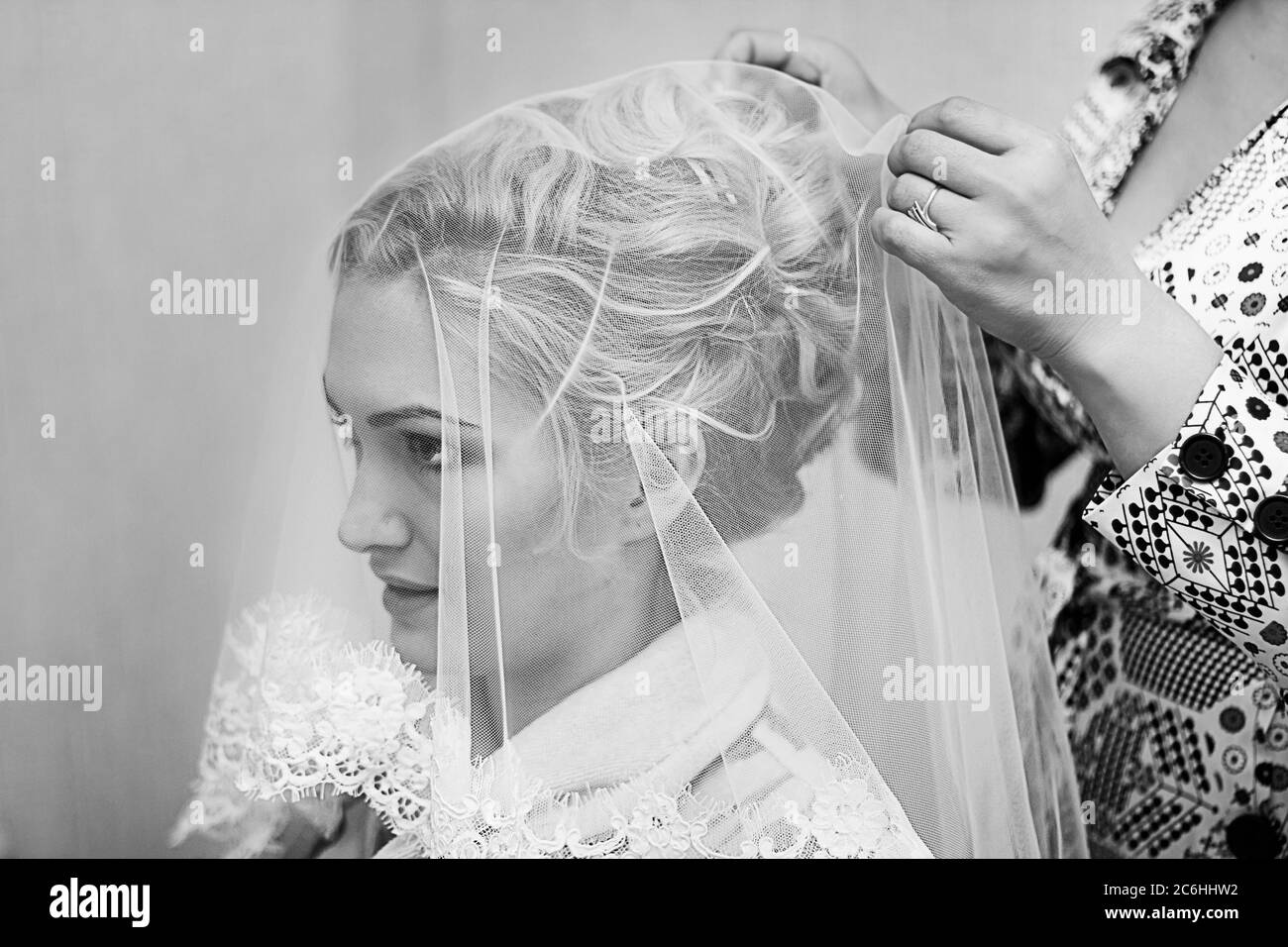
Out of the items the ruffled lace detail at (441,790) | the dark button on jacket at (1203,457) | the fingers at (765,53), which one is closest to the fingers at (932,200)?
the fingers at (765,53)

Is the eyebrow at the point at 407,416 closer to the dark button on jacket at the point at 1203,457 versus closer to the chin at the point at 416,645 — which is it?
the chin at the point at 416,645

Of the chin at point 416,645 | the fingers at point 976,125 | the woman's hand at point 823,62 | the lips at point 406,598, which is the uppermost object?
the woman's hand at point 823,62

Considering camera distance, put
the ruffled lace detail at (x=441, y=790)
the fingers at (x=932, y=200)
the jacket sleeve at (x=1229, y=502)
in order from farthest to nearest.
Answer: the ruffled lace detail at (x=441, y=790) → the fingers at (x=932, y=200) → the jacket sleeve at (x=1229, y=502)

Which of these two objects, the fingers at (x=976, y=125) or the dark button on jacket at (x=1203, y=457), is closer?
the dark button on jacket at (x=1203, y=457)

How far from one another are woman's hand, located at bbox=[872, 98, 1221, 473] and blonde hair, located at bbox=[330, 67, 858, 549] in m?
0.13

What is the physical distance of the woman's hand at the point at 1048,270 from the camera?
3.64ft

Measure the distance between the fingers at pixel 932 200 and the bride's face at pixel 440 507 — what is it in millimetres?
474

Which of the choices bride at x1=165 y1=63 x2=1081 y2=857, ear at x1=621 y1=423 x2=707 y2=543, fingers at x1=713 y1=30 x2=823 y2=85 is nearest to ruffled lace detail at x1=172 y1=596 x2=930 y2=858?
bride at x1=165 y1=63 x2=1081 y2=857

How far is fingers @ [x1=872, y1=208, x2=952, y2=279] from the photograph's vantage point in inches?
46.6

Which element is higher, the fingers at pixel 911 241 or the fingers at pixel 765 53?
the fingers at pixel 765 53

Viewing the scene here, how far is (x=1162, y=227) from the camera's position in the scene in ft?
4.21

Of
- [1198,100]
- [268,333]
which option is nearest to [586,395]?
A: [268,333]

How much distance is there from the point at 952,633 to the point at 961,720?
102mm
